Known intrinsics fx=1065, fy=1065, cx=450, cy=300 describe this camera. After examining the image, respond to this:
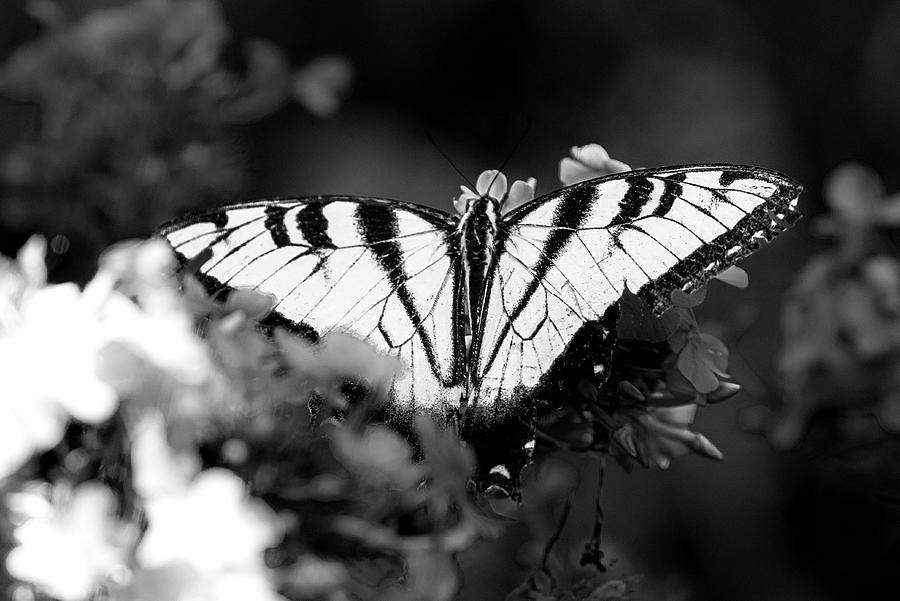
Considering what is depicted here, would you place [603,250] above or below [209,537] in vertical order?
above

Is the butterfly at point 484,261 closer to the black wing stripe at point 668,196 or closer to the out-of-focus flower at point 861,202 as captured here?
the black wing stripe at point 668,196

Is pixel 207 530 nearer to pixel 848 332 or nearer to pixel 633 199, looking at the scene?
pixel 633 199

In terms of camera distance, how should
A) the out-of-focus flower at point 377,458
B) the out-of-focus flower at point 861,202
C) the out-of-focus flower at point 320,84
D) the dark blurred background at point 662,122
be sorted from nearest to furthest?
the out-of-focus flower at point 377,458, the out-of-focus flower at point 861,202, the out-of-focus flower at point 320,84, the dark blurred background at point 662,122

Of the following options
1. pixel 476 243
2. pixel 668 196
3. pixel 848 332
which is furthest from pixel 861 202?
pixel 476 243

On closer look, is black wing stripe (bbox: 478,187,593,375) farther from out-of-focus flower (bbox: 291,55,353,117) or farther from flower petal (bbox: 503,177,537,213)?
out-of-focus flower (bbox: 291,55,353,117)

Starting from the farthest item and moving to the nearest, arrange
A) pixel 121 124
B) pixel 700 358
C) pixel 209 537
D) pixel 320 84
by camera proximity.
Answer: pixel 320 84 → pixel 121 124 → pixel 700 358 → pixel 209 537

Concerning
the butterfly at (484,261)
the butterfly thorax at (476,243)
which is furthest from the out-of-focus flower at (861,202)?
the butterfly thorax at (476,243)
